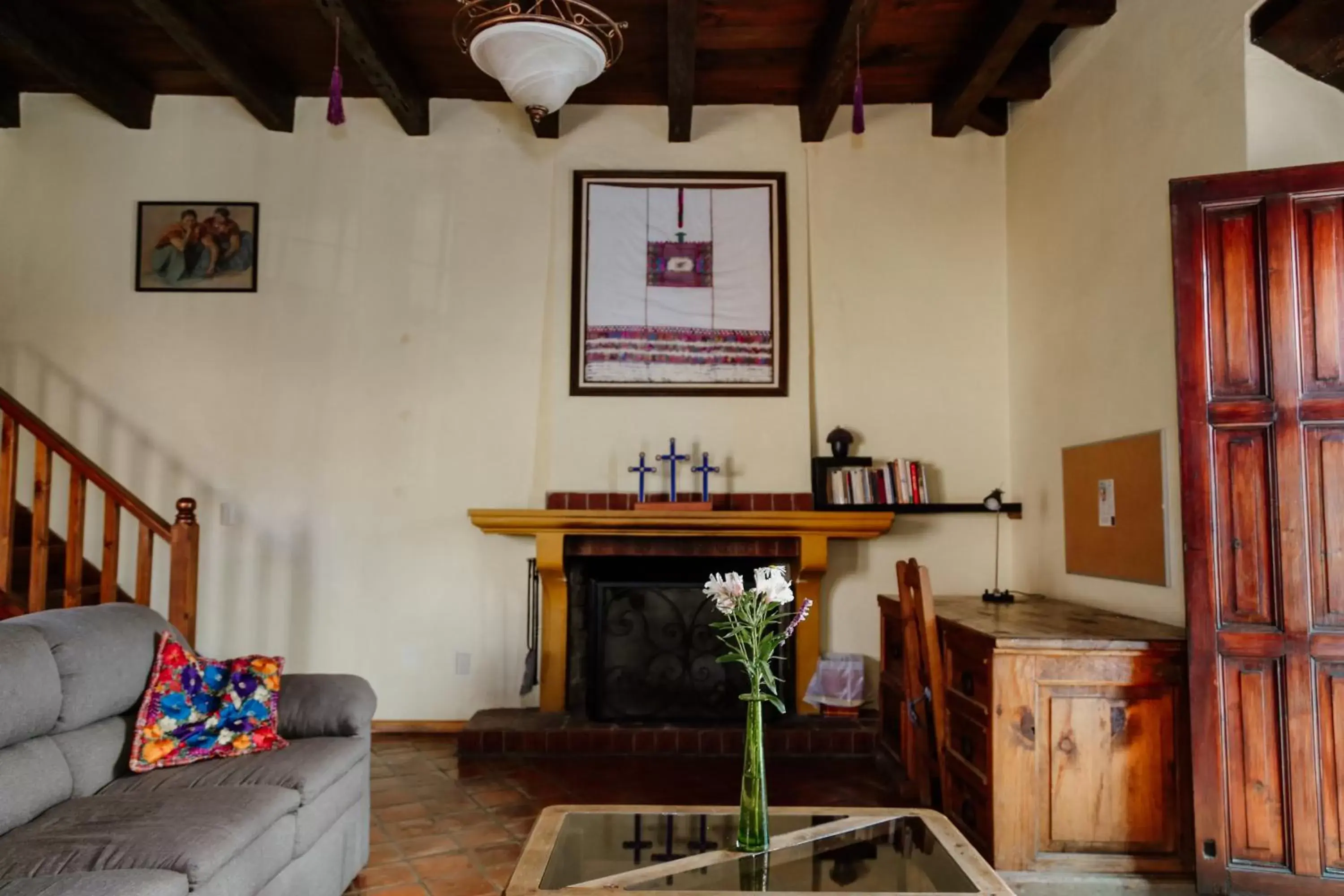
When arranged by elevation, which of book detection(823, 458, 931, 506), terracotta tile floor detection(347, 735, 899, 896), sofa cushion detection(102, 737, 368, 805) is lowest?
terracotta tile floor detection(347, 735, 899, 896)

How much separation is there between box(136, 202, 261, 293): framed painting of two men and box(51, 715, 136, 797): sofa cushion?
9.95ft

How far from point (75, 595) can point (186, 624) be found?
0.45m

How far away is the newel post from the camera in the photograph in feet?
13.1

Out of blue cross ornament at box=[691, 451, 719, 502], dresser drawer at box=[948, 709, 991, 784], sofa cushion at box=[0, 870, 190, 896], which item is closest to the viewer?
sofa cushion at box=[0, 870, 190, 896]

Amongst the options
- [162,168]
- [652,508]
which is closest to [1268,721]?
[652,508]

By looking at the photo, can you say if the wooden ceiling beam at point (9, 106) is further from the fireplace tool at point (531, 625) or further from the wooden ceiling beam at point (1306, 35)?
the wooden ceiling beam at point (1306, 35)

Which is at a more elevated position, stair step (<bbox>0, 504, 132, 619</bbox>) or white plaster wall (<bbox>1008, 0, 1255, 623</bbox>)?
white plaster wall (<bbox>1008, 0, 1255, 623</bbox>)

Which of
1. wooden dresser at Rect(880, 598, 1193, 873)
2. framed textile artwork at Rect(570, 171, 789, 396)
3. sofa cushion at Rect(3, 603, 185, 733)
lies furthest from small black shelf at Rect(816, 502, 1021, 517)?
sofa cushion at Rect(3, 603, 185, 733)

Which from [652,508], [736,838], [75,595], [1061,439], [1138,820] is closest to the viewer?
[736,838]

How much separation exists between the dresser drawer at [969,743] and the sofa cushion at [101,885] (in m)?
2.29

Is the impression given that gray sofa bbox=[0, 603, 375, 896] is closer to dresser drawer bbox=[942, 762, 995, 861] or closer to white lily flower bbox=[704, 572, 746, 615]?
white lily flower bbox=[704, 572, 746, 615]

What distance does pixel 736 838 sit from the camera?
2088 mm

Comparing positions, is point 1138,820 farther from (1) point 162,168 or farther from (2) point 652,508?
(1) point 162,168

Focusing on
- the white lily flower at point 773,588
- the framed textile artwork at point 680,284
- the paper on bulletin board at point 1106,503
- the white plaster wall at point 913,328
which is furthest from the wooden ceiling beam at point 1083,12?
the white lily flower at point 773,588
